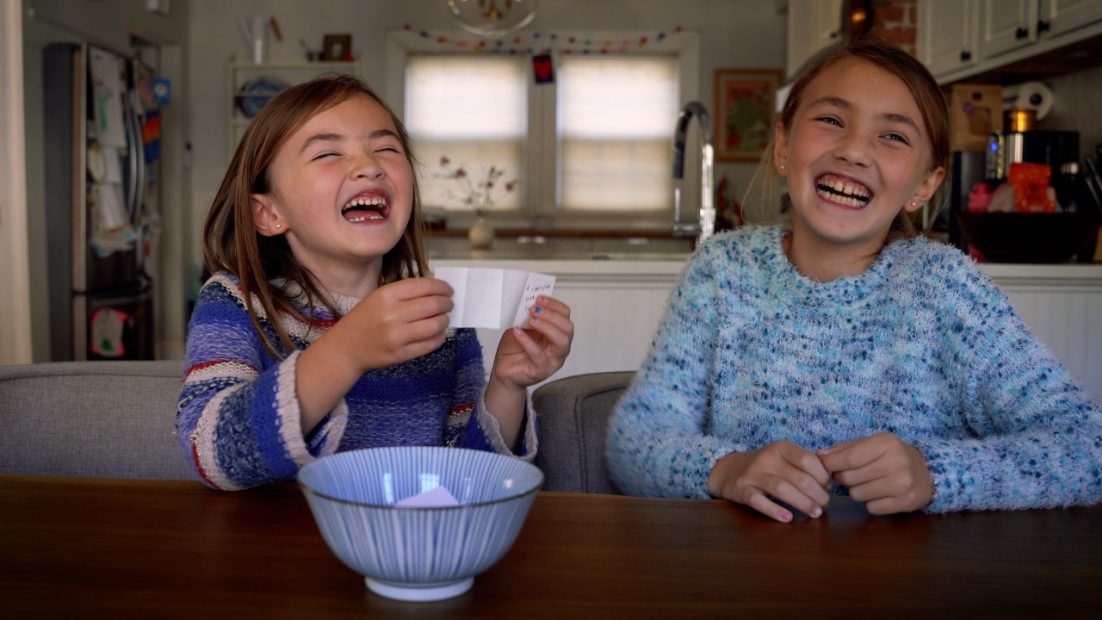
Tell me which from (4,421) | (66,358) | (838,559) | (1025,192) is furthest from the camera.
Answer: (66,358)

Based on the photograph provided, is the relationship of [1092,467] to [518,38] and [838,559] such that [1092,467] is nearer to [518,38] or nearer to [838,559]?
[838,559]

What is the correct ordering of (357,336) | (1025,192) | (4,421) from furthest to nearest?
(1025,192)
(4,421)
(357,336)

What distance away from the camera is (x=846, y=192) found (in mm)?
1290

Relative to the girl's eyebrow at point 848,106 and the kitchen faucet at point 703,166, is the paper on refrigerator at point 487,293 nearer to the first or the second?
the girl's eyebrow at point 848,106

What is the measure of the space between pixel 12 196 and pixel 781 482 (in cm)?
339

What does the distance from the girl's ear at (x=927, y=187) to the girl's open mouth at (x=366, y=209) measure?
0.71m

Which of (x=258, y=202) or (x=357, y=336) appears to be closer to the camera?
(x=357, y=336)

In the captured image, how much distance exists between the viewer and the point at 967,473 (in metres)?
0.98

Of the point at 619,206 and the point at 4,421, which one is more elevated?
the point at 619,206

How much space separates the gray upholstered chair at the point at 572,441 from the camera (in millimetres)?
1358

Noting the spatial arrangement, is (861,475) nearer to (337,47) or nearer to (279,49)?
(337,47)

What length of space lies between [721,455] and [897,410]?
0.27 m

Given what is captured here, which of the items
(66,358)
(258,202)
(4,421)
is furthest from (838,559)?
(66,358)

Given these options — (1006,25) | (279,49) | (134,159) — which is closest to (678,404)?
(1006,25)
